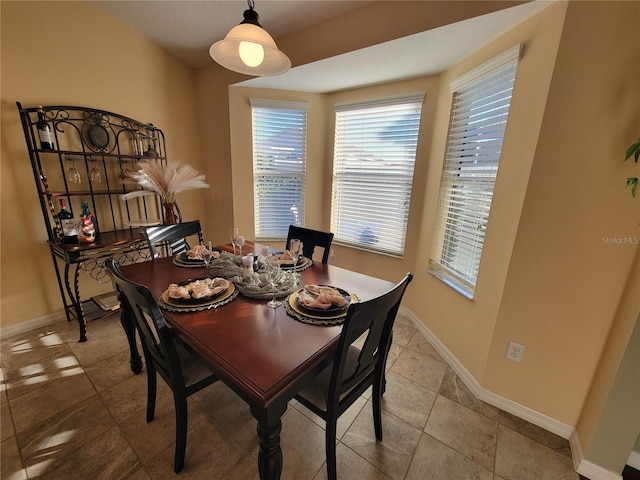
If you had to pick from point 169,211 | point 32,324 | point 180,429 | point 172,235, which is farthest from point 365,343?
point 32,324

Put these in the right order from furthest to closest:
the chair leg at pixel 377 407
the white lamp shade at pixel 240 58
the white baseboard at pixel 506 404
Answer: the white baseboard at pixel 506 404 < the chair leg at pixel 377 407 < the white lamp shade at pixel 240 58

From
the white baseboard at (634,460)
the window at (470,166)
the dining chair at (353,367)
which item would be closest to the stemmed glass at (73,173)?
the dining chair at (353,367)

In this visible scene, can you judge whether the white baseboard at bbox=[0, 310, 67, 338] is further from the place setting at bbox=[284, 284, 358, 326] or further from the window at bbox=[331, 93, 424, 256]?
the window at bbox=[331, 93, 424, 256]

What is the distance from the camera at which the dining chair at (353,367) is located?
93 cm

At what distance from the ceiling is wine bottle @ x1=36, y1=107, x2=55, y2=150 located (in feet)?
3.62

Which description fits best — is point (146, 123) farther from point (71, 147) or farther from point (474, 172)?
point (474, 172)

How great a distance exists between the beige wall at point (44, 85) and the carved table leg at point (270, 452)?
264 centimetres

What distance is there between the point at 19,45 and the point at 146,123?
91cm

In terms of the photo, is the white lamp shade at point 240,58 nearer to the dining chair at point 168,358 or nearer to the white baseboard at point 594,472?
the dining chair at point 168,358

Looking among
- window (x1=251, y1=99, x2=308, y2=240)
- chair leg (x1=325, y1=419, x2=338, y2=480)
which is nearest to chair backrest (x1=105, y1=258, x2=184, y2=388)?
chair leg (x1=325, y1=419, x2=338, y2=480)

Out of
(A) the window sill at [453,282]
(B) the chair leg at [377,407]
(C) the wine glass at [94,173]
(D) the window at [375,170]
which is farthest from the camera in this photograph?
(D) the window at [375,170]

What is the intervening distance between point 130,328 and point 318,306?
1.35m

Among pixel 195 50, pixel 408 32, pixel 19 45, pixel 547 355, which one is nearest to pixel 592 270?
pixel 547 355

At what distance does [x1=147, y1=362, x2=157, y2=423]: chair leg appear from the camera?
1384 millimetres
